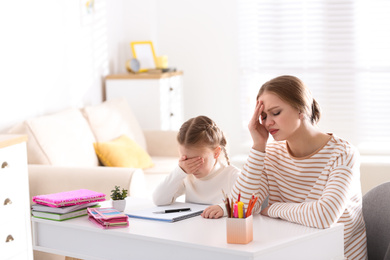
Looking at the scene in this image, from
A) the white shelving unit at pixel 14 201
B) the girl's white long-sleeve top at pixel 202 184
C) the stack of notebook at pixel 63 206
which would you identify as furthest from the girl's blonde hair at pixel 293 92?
the white shelving unit at pixel 14 201

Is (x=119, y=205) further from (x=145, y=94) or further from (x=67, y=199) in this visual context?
(x=145, y=94)

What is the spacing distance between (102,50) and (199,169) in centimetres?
291

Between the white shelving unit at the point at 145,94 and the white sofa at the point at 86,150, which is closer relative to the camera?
the white sofa at the point at 86,150

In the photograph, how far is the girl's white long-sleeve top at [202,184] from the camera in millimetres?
2236

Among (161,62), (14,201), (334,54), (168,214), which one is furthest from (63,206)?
(334,54)

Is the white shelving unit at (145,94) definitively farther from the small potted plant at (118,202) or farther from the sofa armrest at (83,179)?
the small potted plant at (118,202)

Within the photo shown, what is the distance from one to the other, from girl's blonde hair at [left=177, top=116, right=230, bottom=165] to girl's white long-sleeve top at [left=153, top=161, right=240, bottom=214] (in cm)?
12

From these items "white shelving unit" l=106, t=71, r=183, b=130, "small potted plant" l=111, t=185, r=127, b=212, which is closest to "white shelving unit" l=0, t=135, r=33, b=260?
"small potted plant" l=111, t=185, r=127, b=212

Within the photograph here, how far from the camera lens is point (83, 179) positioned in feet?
10.7

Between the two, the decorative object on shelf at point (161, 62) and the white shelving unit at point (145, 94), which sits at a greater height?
the decorative object on shelf at point (161, 62)

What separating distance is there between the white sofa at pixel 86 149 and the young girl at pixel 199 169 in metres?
0.94

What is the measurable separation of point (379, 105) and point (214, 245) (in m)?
3.73

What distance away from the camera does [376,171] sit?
4.17 meters

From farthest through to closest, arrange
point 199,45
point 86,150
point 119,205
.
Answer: point 199,45, point 86,150, point 119,205
